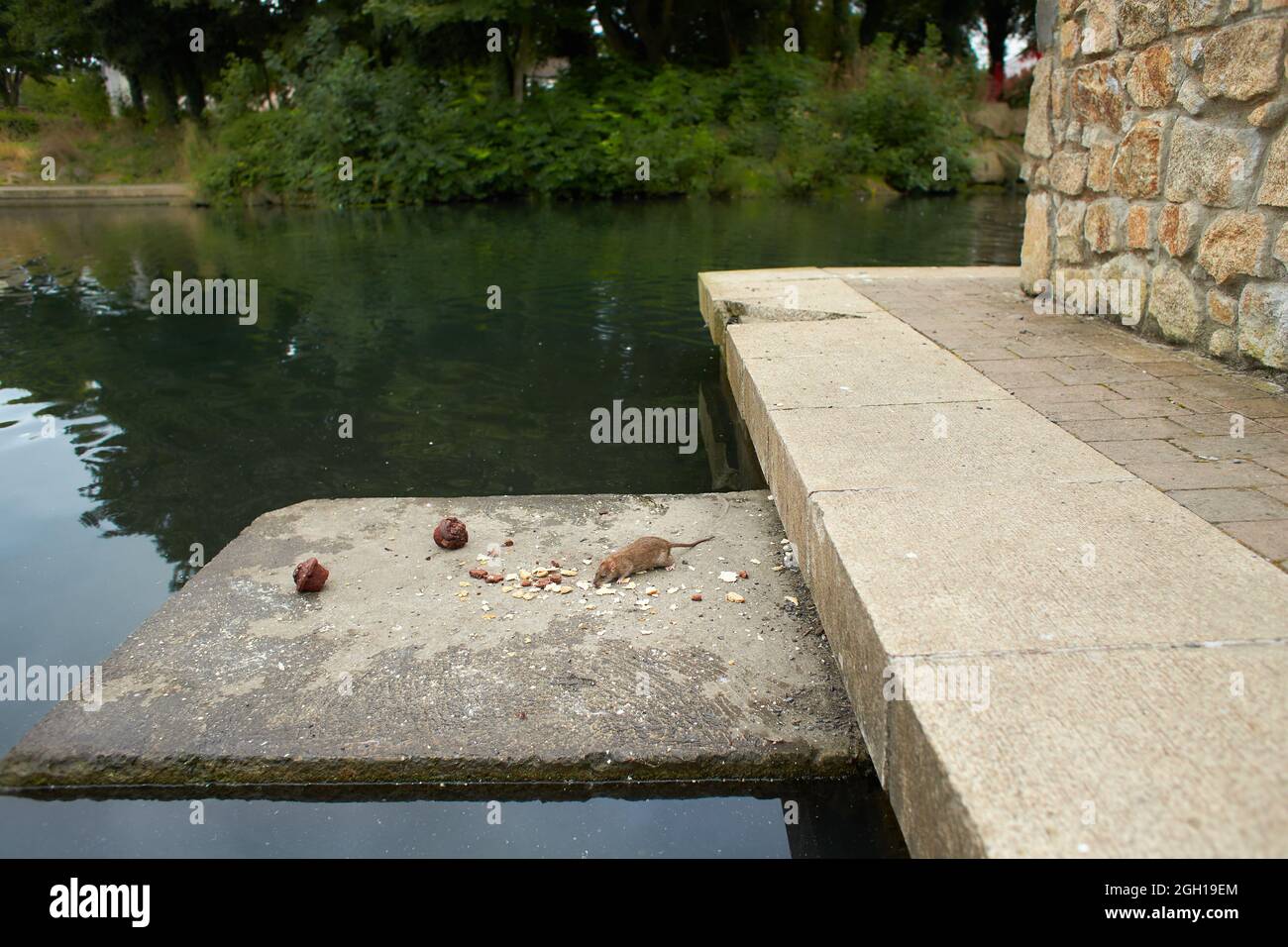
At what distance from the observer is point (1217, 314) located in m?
4.19

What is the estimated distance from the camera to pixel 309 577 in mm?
3316

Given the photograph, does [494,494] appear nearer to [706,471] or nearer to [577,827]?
[706,471]

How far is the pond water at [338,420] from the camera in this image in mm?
2389

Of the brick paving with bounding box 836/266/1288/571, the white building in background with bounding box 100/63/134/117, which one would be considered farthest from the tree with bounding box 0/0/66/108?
the brick paving with bounding box 836/266/1288/571

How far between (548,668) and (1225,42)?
3699 millimetres

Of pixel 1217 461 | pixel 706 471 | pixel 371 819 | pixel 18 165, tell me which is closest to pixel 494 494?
pixel 706 471

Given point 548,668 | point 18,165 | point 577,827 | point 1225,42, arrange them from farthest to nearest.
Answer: point 18,165 → point 1225,42 → point 548,668 → point 577,827

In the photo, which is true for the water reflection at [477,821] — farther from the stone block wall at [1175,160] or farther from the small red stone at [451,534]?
the stone block wall at [1175,160]

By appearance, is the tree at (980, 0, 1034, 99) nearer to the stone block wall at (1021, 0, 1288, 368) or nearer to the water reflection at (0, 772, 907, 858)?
the stone block wall at (1021, 0, 1288, 368)

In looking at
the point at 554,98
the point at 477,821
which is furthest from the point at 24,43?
the point at 477,821

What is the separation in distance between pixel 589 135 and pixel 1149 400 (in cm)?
2161

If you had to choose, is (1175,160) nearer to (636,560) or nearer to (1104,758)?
(636,560)

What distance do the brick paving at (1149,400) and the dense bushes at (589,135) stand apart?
18081 mm

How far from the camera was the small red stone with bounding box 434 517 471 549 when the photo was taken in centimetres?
362
